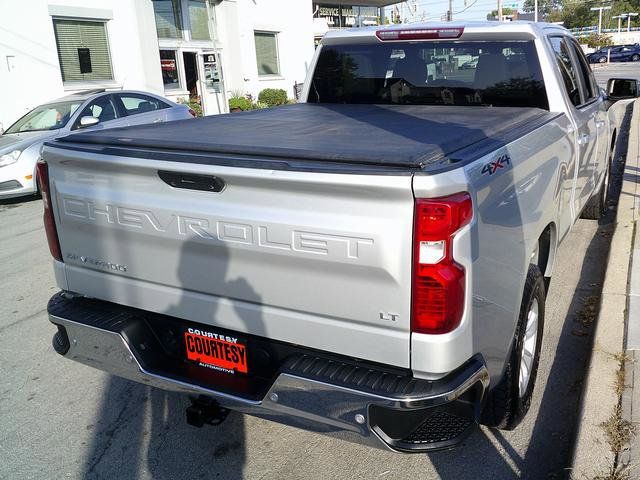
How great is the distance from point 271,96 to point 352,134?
20108 mm

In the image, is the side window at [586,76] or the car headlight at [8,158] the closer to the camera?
the side window at [586,76]

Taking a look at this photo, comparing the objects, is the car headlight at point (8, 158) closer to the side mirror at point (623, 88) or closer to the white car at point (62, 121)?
the white car at point (62, 121)

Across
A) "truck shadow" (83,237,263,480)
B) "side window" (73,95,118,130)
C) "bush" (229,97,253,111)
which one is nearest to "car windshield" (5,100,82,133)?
"side window" (73,95,118,130)

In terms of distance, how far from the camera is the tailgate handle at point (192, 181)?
2.48 meters

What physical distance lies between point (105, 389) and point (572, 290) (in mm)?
3781

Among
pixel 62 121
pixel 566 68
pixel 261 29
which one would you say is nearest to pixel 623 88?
pixel 566 68

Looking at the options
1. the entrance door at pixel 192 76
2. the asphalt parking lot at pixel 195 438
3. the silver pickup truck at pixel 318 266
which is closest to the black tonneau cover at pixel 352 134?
the silver pickup truck at pixel 318 266

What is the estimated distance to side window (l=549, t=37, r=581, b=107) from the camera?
173 inches

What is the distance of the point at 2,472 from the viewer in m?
3.10

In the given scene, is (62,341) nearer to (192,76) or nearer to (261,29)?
(192,76)

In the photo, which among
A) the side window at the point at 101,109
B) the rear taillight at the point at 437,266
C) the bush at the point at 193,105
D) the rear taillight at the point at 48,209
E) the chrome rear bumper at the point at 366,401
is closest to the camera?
the rear taillight at the point at 437,266

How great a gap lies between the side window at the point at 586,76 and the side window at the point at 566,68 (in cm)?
27

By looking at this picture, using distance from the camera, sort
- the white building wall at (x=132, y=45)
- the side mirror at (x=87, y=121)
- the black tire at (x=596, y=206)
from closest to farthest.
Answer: the black tire at (x=596, y=206) < the side mirror at (x=87, y=121) < the white building wall at (x=132, y=45)

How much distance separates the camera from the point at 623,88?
5.34 m
